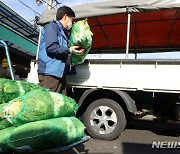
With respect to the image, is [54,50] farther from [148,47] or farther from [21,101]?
[148,47]

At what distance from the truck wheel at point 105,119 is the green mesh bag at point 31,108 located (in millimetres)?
2136

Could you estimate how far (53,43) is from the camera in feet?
12.2

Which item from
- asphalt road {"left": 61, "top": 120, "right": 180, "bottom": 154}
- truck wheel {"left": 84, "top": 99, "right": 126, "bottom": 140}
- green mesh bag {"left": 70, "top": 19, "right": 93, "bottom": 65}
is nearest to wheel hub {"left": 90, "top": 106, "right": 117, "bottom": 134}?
truck wheel {"left": 84, "top": 99, "right": 126, "bottom": 140}

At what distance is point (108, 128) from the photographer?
498 centimetres

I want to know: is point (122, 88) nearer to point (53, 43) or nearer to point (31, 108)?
point (53, 43)

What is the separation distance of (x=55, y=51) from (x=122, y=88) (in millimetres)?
1768

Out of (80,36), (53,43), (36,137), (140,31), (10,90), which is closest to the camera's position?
(36,137)

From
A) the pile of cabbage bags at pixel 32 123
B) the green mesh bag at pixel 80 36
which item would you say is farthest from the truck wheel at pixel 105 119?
the pile of cabbage bags at pixel 32 123

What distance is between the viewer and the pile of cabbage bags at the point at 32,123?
8.50ft

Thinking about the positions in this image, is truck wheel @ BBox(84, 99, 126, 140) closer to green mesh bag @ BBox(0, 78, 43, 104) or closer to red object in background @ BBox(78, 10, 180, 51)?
green mesh bag @ BBox(0, 78, 43, 104)

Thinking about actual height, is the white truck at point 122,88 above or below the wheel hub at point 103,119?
above

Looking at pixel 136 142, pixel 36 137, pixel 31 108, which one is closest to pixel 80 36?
pixel 31 108

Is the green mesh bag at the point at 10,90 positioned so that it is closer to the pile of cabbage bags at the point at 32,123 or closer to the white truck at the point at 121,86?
the pile of cabbage bags at the point at 32,123

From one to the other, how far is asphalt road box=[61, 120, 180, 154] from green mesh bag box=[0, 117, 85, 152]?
1.18 m
